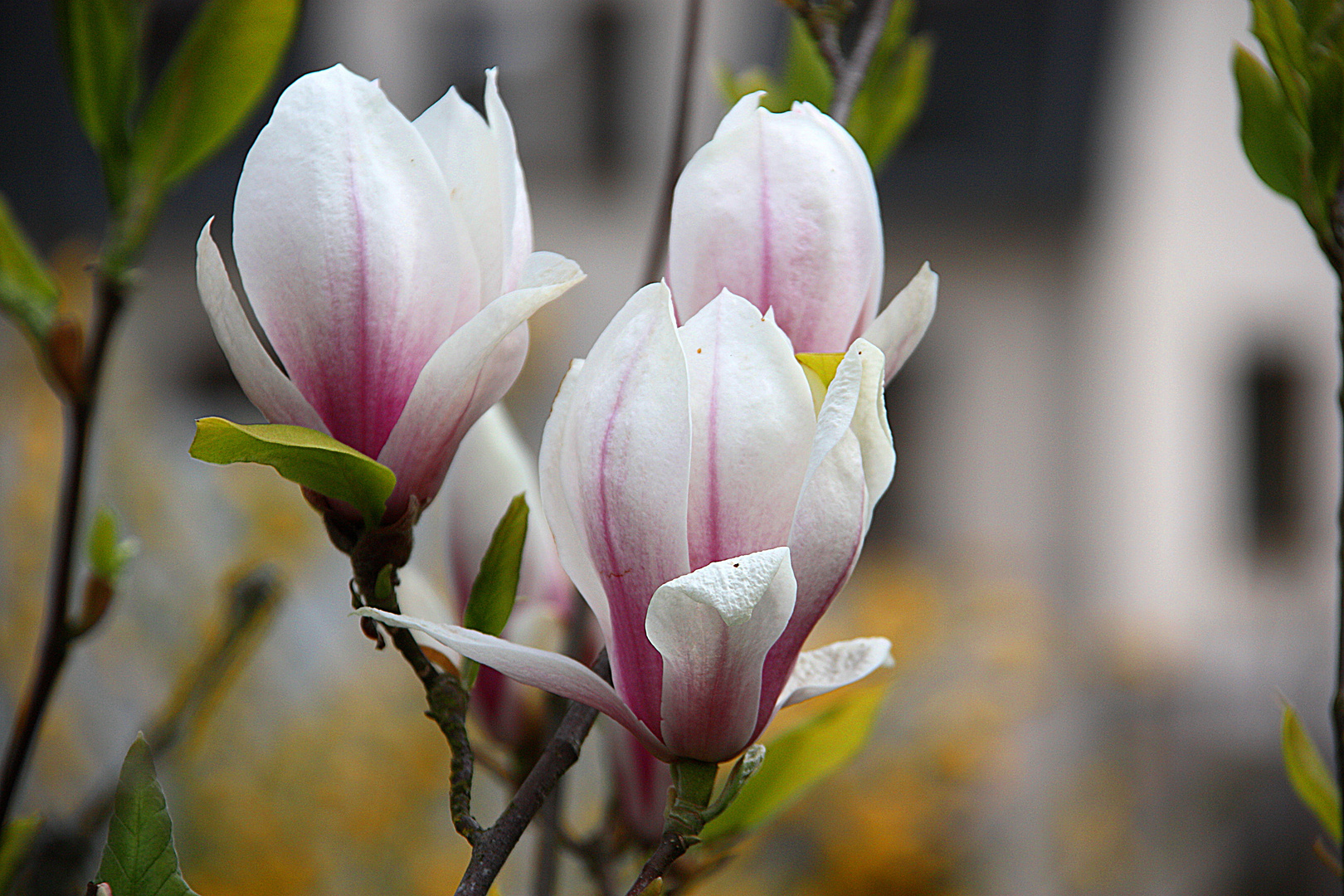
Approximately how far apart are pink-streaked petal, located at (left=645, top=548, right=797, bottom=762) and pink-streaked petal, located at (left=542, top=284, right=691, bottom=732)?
0.01 m

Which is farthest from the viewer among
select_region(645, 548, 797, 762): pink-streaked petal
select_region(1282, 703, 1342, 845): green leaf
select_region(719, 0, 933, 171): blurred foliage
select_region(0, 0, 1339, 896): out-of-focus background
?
select_region(0, 0, 1339, 896): out-of-focus background

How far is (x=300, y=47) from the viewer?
17.4ft

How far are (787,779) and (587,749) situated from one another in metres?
1.67

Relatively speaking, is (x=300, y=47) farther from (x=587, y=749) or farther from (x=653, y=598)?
(x=653, y=598)

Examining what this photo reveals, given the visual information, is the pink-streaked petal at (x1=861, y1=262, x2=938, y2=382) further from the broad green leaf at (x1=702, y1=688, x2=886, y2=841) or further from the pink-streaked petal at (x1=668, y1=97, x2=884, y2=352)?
the broad green leaf at (x1=702, y1=688, x2=886, y2=841)

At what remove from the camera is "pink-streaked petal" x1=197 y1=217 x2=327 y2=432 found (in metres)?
0.24

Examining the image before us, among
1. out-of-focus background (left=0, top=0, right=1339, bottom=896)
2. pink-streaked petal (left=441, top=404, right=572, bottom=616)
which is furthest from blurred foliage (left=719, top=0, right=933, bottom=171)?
out-of-focus background (left=0, top=0, right=1339, bottom=896)

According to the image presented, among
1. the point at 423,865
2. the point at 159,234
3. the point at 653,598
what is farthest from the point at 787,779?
the point at 159,234

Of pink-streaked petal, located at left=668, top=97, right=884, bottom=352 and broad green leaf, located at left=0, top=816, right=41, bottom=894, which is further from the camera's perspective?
broad green leaf, located at left=0, top=816, right=41, bottom=894

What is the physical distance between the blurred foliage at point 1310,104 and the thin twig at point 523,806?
0.24 metres

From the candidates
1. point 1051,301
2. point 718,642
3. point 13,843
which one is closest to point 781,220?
point 718,642

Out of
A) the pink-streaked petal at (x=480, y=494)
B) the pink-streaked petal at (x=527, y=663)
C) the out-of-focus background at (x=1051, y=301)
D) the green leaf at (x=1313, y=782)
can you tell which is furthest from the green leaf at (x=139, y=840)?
the out-of-focus background at (x=1051, y=301)

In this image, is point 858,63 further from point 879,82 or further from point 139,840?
point 139,840

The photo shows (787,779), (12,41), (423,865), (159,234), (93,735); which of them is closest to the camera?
(787,779)
